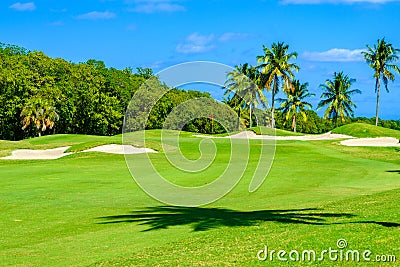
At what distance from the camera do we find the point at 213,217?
47.0 feet

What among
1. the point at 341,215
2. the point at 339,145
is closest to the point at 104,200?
the point at 341,215

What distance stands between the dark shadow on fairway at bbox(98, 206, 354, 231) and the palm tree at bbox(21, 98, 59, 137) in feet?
200

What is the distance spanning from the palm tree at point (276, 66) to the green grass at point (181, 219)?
5200cm

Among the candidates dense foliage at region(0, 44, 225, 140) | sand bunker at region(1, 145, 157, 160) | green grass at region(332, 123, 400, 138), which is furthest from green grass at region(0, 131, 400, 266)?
dense foliage at region(0, 44, 225, 140)

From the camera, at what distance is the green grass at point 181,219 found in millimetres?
9852

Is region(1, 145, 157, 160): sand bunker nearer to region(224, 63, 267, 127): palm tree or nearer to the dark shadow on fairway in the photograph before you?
region(224, 63, 267, 127): palm tree

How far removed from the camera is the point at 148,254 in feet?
32.2

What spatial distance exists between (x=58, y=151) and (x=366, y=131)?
33931 millimetres

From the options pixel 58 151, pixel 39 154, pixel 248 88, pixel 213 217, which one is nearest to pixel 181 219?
pixel 213 217

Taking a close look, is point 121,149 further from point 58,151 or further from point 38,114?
point 38,114

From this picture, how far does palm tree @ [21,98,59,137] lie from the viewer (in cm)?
7306

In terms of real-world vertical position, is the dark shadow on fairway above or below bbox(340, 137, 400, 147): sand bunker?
below

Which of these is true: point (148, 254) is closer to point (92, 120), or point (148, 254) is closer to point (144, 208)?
point (144, 208)

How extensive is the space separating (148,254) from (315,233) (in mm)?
3444
